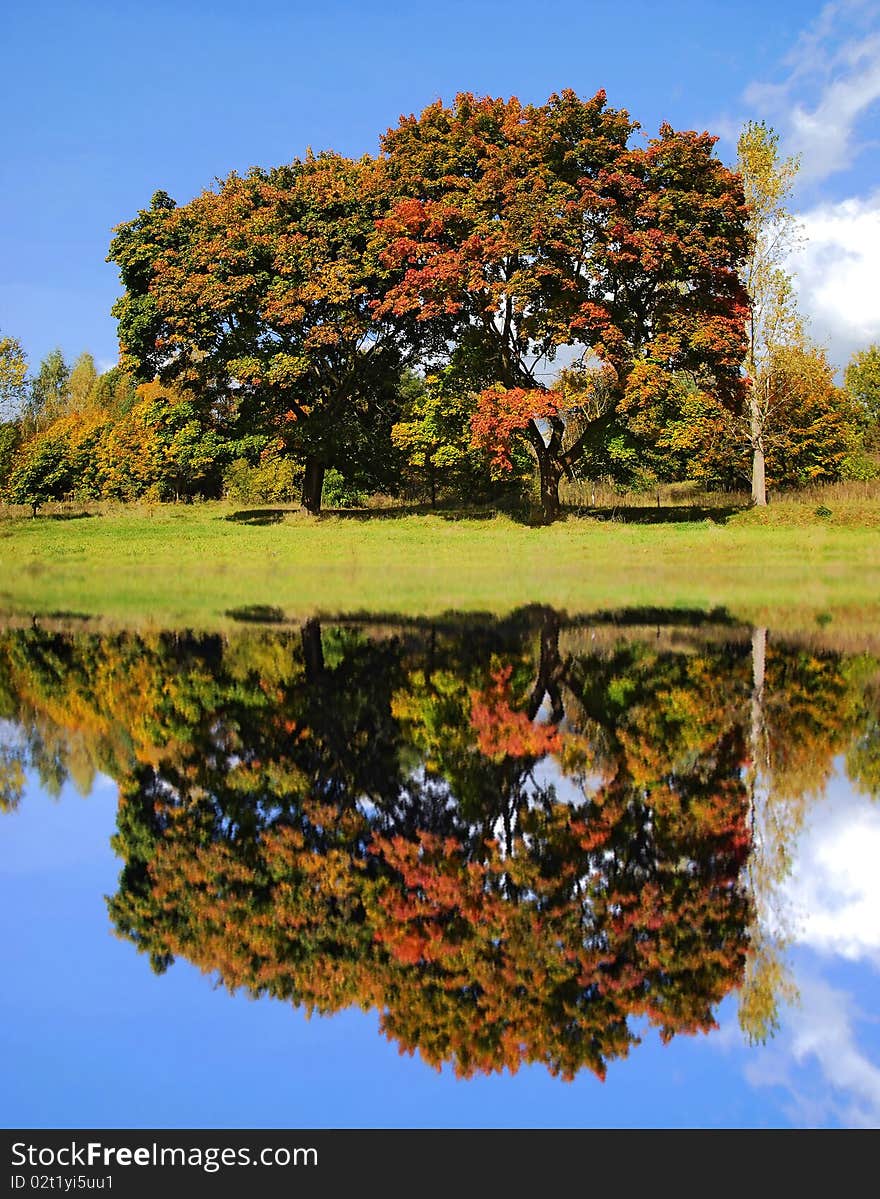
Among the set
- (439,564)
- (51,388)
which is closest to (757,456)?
(439,564)

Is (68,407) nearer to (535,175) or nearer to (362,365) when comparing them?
(362,365)

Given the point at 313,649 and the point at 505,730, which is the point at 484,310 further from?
the point at 505,730

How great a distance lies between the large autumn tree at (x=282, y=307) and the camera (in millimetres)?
40344

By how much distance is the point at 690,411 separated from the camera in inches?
1491

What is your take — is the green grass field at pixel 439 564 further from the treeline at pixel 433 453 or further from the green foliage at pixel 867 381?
the green foliage at pixel 867 381

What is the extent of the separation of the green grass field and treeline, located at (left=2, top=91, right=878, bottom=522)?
374 cm

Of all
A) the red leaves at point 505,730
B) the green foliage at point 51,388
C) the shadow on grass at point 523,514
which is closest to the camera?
the red leaves at point 505,730

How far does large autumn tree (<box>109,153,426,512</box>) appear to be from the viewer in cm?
4034

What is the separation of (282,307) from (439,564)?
16.0m

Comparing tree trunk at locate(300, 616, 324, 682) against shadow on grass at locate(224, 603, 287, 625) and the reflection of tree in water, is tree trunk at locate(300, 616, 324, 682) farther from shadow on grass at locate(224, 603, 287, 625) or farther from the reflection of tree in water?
shadow on grass at locate(224, 603, 287, 625)

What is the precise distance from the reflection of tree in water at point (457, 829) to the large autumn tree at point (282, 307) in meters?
30.7

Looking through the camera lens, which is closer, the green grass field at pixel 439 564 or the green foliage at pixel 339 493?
the green grass field at pixel 439 564

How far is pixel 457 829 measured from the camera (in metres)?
6.19

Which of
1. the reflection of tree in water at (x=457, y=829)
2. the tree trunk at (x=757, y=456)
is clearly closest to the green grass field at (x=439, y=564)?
the tree trunk at (x=757, y=456)
